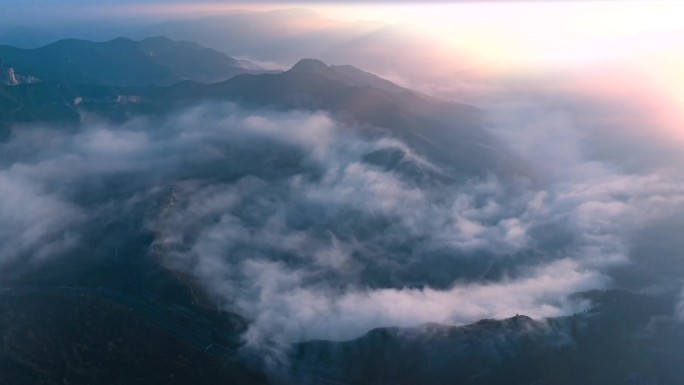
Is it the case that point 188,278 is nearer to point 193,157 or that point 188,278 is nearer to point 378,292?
point 378,292

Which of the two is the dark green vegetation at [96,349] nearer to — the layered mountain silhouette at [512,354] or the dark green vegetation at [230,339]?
the dark green vegetation at [230,339]

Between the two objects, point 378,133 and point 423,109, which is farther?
point 423,109

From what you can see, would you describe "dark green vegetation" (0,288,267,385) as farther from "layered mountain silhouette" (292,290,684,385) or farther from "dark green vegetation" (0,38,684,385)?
"layered mountain silhouette" (292,290,684,385)

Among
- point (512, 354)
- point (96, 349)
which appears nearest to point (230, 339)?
point (96, 349)

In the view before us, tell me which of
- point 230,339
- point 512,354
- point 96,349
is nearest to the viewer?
point 512,354

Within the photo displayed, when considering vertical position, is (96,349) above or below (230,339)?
below

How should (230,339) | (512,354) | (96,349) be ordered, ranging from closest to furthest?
(512,354) → (96,349) → (230,339)

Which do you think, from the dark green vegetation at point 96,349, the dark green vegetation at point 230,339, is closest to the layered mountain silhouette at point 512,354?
the dark green vegetation at point 230,339

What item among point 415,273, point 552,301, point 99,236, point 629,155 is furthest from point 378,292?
point 629,155

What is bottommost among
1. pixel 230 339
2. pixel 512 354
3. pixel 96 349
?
pixel 96 349

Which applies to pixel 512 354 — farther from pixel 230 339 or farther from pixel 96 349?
pixel 96 349

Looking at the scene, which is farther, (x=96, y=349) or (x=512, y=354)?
(x=96, y=349)
